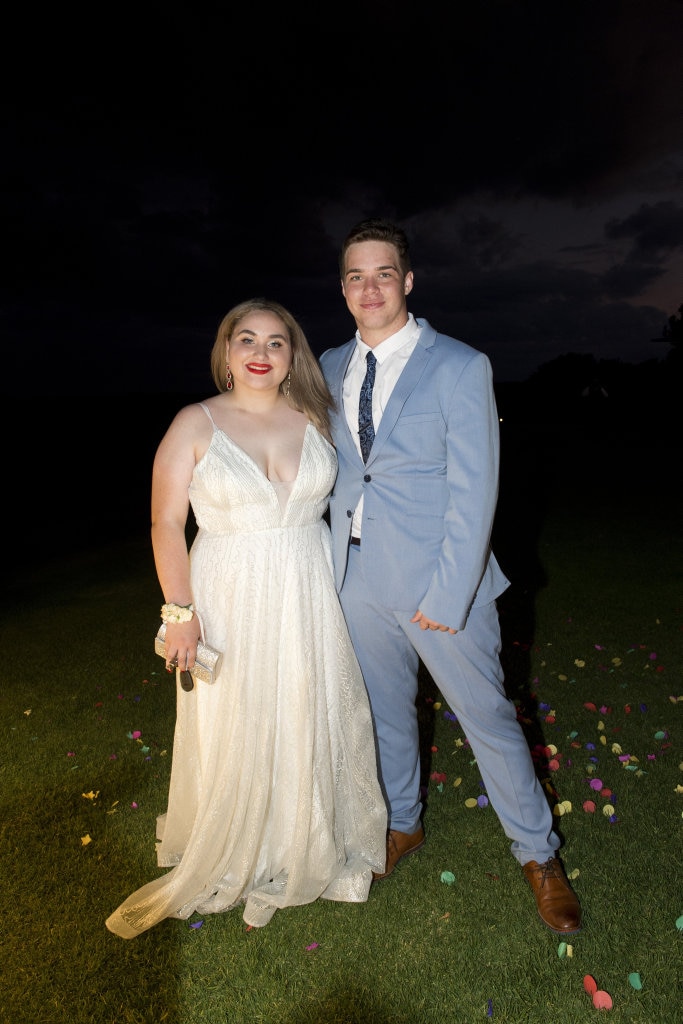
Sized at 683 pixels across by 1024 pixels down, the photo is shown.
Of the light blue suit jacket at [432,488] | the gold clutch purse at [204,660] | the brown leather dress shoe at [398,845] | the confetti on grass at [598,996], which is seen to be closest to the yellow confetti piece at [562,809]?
the brown leather dress shoe at [398,845]

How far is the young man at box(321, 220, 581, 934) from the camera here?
2826 mm

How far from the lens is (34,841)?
3.57m

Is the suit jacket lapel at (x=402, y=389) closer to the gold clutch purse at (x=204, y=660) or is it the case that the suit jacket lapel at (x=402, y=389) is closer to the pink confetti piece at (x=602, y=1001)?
the gold clutch purse at (x=204, y=660)

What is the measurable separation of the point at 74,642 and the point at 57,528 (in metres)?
6.65

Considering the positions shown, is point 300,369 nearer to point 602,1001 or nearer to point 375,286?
point 375,286

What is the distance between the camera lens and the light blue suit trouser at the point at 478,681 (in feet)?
9.82

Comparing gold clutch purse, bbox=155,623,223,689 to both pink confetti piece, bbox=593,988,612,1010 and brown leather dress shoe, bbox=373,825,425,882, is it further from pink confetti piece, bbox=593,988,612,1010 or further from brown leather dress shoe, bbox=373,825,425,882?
pink confetti piece, bbox=593,988,612,1010

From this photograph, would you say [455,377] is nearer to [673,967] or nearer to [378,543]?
[378,543]

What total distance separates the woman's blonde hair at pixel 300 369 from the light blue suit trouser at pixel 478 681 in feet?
2.01

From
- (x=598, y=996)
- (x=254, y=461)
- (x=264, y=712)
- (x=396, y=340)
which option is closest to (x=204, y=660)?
(x=264, y=712)

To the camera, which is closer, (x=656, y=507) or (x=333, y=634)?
(x=333, y=634)

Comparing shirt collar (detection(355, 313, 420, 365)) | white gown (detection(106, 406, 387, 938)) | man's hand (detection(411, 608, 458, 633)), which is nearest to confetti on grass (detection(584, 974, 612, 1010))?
white gown (detection(106, 406, 387, 938))

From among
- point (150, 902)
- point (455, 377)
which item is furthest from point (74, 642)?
point (455, 377)

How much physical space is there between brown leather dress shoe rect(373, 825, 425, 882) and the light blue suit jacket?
114cm
